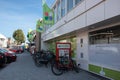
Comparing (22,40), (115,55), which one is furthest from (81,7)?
(22,40)

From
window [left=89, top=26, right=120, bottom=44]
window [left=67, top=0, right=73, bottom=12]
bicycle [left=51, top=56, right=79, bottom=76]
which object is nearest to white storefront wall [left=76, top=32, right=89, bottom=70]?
bicycle [left=51, top=56, right=79, bottom=76]

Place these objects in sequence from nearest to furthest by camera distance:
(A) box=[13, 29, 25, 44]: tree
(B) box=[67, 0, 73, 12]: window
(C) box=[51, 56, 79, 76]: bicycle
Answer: (C) box=[51, 56, 79, 76]: bicycle → (B) box=[67, 0, 73, 12]: window → (A) box=[13, 29, 25, 44]: tree

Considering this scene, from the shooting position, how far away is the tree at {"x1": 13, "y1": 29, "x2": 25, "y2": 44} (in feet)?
295

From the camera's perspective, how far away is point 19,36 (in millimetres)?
89938

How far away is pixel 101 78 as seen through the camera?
10.7 meters

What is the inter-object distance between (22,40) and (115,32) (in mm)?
83180

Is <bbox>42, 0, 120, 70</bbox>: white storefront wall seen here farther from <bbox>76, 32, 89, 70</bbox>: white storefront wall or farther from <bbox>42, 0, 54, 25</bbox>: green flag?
<bbox>42, 0, 54, 25</bbox>: green flag

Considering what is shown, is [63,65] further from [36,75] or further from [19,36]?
[19,36]

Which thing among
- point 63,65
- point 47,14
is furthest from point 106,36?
point 47,14

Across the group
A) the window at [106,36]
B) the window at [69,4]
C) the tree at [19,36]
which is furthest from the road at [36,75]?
the tree at [19,36]

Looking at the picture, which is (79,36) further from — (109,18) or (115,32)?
(109,18)

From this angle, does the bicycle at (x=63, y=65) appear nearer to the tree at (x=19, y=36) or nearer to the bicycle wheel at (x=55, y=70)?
the bicycle wheel at (x=55, y=70)

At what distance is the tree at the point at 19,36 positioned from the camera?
89.9 metres

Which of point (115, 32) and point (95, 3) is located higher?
point (95, 3)
